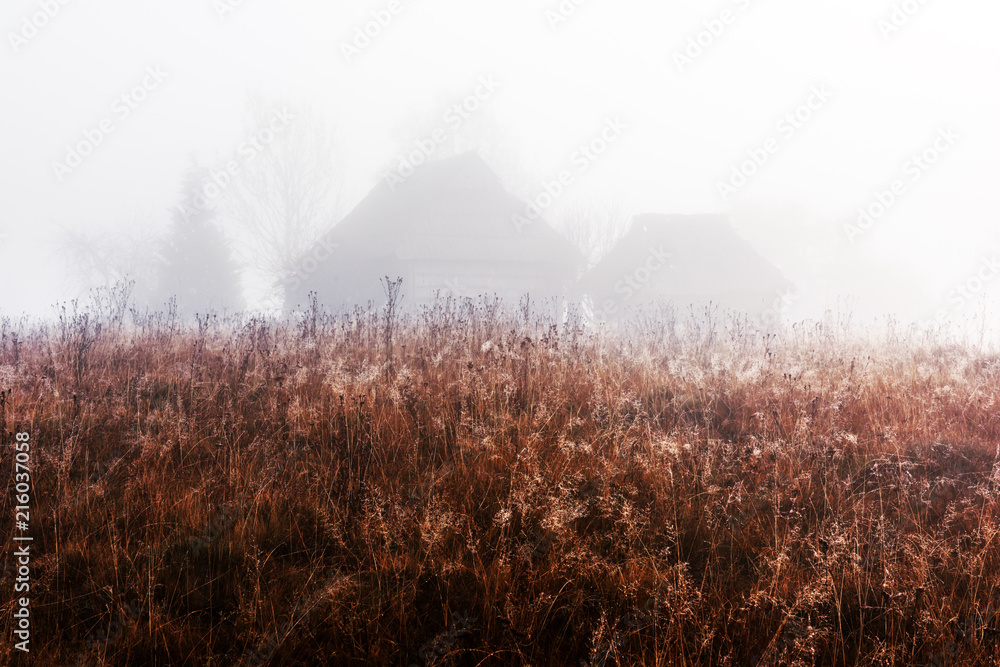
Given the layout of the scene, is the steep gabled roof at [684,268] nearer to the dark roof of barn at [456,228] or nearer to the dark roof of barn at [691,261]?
the dark roof of barn at [691,261]

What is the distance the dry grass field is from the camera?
163cm

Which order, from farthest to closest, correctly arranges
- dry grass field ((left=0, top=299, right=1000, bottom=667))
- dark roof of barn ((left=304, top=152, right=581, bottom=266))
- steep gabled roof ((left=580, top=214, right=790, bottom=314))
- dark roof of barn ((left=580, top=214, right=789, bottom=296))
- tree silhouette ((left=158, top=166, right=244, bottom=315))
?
tree silhouette ((left=158, top=166, right=244, bottom=315)) → dark roof of barn ((left=580, top=214, right=789, bottom=296)) → steep gabled roof ((left=580, top=214, right=790, bottom=314)) → dark roof of barn ((left=304, top=152, right=581, bottom=266)) → dry grass field ((left=0, top=299, right=1000, bottom=667))

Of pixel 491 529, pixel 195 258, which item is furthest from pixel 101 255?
pixel 491 529

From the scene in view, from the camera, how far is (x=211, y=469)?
2.64m

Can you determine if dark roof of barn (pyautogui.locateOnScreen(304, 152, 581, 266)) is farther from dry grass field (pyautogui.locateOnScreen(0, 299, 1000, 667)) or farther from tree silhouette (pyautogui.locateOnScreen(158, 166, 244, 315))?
dry grass field (pyautogui.locateOnScreen(0, 299, 1000, 667))

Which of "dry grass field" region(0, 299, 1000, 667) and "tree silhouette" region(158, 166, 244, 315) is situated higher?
"tree silhouette" region(158, 166, 244, 315)

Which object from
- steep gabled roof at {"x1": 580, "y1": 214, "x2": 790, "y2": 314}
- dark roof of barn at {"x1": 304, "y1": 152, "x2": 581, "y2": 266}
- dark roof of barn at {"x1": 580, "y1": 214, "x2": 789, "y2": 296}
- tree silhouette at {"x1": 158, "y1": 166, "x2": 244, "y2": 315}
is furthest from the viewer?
tree silhouette at {"x1": 158, "y1": 166, "x2": 244, "y2": 315}

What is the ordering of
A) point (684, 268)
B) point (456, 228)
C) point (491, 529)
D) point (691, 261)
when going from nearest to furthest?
point (491, 529), point (456, 228), point (684, 268), point (691, 261)

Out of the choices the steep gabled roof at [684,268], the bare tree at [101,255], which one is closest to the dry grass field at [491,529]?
the steep gabled roof at [684,268]

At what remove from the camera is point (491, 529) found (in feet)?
6.84

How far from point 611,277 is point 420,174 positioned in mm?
11392

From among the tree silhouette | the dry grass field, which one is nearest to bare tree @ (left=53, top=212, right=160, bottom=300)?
the tree silhouette

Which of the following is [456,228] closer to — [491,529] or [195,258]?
[195,258]

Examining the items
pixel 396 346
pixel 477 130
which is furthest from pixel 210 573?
pixel 477 130
